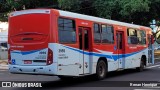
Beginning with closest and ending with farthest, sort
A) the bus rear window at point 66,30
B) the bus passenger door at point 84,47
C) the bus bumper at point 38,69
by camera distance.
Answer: the bus bumper at point 38,69 → the bus rear window at point 66,30 → the bus passenger door at point 84,47

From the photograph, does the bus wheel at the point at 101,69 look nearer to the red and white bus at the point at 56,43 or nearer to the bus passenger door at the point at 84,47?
the red and white bus at the point at 56,43

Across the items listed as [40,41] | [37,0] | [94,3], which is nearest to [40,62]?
[40,41]

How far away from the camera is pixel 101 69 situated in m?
17.3

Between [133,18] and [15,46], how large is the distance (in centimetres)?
1999

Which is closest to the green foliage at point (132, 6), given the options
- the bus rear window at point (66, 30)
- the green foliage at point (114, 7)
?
the green foliage at point (114, 7)

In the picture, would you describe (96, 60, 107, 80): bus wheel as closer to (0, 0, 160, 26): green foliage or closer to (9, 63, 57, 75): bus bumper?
(9, 63, 57, 75): bus bumper

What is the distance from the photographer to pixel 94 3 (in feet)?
108

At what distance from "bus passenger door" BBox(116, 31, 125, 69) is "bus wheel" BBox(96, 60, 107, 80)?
6.20 feet

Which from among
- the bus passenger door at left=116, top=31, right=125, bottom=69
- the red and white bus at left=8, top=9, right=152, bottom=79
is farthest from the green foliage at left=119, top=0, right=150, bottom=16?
the red and white bus at left=8, top=9, right=152, bottom=79

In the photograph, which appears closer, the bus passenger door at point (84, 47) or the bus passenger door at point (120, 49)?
the bus passenger door at point (84, 47)

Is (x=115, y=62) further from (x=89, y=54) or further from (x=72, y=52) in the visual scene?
(x=72, y=52)

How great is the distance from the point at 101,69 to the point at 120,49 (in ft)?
9.01

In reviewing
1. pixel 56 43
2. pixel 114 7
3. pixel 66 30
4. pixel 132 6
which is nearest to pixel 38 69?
pixel 56 43

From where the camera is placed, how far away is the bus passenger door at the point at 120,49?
19.3 m
